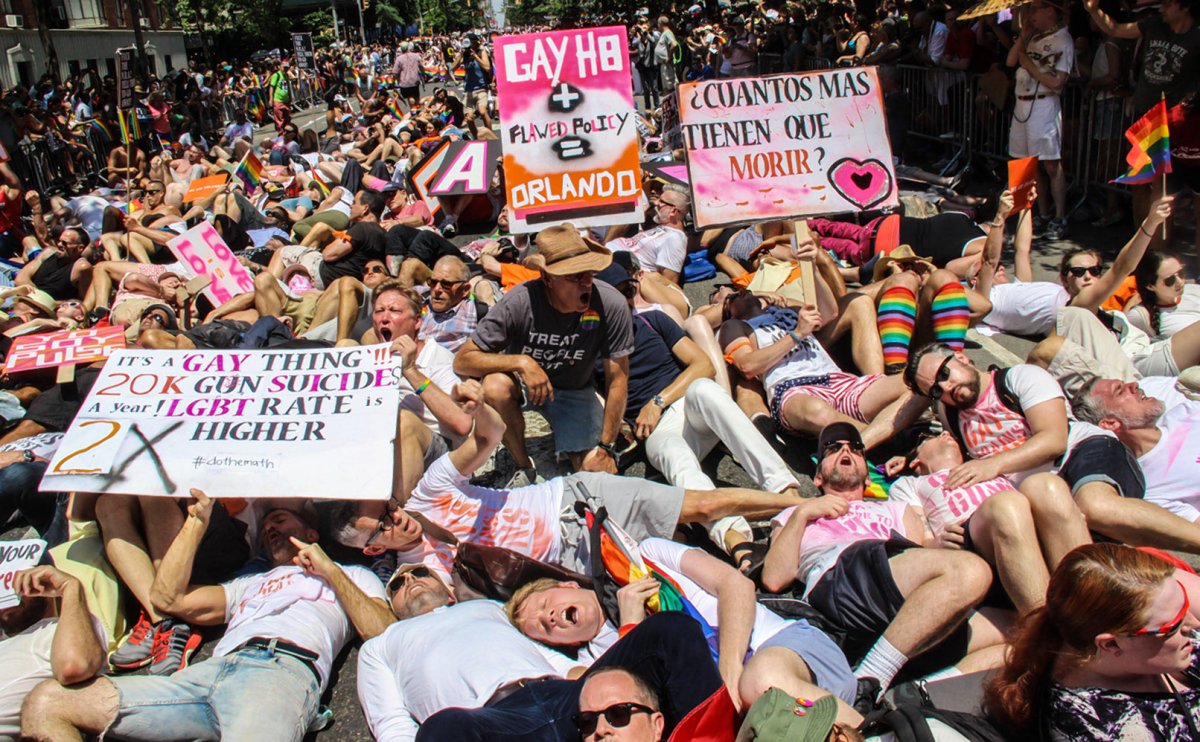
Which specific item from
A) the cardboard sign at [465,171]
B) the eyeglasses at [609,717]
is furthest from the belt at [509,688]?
the cardboard sign at [465,171]

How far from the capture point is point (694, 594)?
3.55 m

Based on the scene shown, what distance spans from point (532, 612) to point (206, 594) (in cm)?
151

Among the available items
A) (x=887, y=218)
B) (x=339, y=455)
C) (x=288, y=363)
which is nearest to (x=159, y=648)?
(x=339, y=455)

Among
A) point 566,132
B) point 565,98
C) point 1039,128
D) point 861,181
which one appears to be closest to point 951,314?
point 861,181

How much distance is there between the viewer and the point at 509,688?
3109mm

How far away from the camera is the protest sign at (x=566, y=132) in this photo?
593 centimetres

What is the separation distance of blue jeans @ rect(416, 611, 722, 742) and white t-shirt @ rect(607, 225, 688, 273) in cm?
520

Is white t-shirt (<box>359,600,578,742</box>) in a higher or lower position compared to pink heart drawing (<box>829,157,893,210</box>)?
lower

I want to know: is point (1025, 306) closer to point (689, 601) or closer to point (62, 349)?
point (689, 601)

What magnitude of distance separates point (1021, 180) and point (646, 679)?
4.63m

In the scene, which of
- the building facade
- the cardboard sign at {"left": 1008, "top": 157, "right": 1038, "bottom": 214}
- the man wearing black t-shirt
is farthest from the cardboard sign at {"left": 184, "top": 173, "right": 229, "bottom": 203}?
the building facade

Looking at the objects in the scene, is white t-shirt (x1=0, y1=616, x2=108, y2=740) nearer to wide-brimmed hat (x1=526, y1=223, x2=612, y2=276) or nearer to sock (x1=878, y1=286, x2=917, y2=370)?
wide-brimmed hat (x1=526, y1=223, x2=612, y2=276)

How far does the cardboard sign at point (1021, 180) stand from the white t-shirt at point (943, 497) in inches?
107

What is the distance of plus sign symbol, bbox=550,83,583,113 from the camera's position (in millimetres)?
5961
